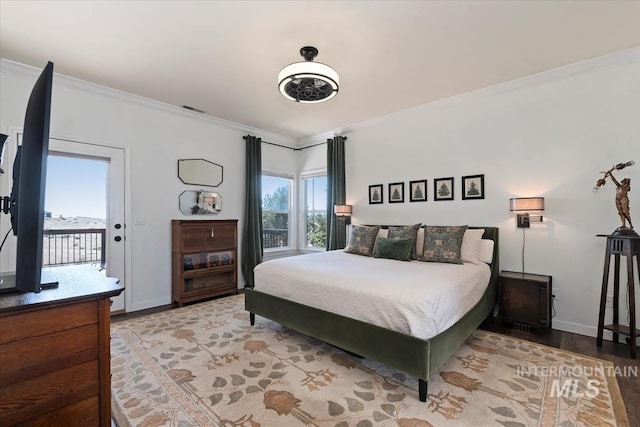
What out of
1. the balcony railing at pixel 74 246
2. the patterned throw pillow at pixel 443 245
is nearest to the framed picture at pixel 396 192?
the patterned throw pillow at pixel 443 245

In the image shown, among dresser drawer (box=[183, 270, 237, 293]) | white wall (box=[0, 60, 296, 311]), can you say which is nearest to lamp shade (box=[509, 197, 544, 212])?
dresser drawer (box=[183, 270, 237, 293])

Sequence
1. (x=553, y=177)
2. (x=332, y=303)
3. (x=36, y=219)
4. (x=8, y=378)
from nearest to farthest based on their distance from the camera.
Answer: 1. (x=8, y=378)
2. (x=36, y=219)
3. (x=332, y=303)
4. (x=553, y=177)

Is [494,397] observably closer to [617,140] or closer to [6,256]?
[617,140]

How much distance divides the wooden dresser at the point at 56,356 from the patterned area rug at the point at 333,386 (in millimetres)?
706

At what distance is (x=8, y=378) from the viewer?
1046 millimetres

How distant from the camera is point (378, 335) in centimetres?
212

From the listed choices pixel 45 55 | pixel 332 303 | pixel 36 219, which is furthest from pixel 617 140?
pixel 45 55

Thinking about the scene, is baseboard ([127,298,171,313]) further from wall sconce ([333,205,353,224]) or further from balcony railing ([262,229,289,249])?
wall sconce ([333,205,353,224])

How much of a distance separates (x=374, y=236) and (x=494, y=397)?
2.25 m

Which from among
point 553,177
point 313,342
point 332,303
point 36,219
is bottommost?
point 313,342

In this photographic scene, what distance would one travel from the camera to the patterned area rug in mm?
1782

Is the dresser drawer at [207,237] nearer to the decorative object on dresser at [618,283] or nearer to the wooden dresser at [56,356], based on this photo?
the wooden dresser at [56,356]

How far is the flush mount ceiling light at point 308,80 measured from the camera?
249 cm

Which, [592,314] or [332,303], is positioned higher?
[332,303]
